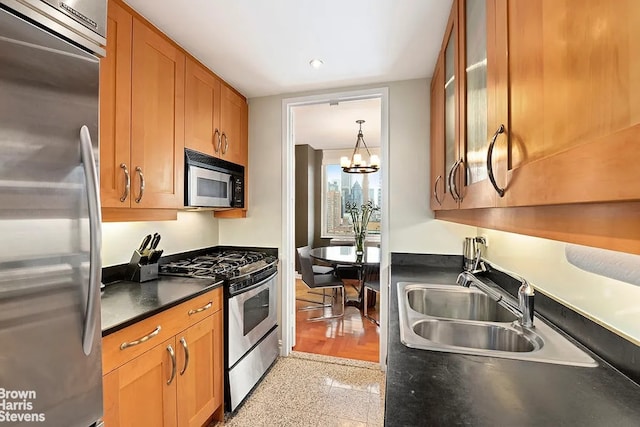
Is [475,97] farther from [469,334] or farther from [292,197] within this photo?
[292,197]

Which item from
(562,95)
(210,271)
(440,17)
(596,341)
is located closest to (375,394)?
(210,271)

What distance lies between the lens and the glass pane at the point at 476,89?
3.03 ft

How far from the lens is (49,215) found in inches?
33.0

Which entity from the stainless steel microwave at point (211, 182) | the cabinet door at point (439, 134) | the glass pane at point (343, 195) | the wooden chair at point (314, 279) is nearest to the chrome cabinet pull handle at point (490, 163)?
the cabinet door at point (439, 134)

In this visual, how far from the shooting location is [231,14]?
1.58 metres

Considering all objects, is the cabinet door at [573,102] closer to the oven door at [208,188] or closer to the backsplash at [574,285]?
the backsplash at [574,285]

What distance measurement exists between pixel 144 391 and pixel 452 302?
5.35ft

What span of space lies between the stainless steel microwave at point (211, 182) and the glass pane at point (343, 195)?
10.9ft

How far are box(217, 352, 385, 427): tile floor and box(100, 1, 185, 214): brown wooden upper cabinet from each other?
147cm

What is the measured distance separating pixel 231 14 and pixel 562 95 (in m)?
1.66

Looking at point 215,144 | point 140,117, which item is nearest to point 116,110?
point 140,117

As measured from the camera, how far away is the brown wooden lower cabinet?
3.94ft

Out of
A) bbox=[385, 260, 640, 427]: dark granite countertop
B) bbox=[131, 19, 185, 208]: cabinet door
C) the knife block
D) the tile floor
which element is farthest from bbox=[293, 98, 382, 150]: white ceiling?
bbox=[385, 260, 640, 427]: dark granite countertop

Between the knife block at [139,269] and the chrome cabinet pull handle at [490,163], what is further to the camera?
the knife block at [139,269]
